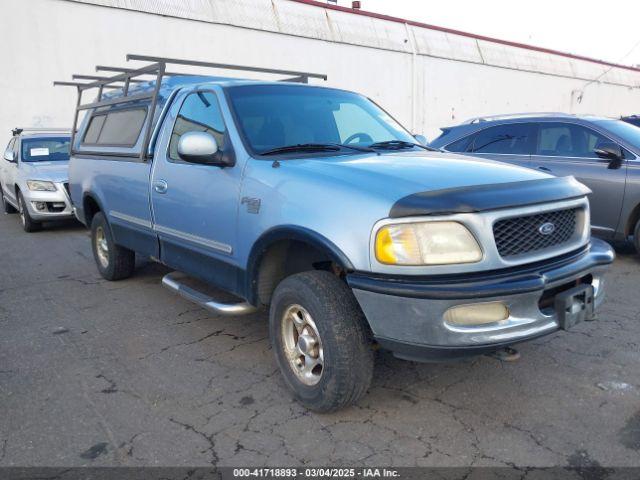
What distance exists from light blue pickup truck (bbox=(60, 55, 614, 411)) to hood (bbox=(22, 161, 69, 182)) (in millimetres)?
5368

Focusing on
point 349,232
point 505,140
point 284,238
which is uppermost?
point 505,140

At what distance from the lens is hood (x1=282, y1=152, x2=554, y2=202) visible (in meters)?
2.77

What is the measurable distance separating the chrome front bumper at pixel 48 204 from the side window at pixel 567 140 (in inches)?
288

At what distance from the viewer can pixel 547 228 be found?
9.36ft

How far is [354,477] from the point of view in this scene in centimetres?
249

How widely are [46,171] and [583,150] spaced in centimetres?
822

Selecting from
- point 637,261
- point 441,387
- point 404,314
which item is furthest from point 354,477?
point 637,261

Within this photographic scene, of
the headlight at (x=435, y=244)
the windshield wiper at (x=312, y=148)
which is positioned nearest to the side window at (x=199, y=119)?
the windshield wiper at (x=312, y=148)

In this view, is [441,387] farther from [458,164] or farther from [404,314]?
[458,164]

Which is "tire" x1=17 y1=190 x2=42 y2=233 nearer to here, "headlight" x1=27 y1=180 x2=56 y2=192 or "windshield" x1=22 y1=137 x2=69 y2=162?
"headlight" x1=27 y1=180 x2=56 y2=192

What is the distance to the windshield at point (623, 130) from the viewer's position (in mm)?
6268

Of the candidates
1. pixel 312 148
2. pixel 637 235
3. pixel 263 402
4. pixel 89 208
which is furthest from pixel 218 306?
pixel 637 235

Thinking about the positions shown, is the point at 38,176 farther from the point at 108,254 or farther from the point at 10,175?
the point at 108,254

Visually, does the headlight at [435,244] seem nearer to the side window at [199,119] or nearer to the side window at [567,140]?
the side window at [199,119]
